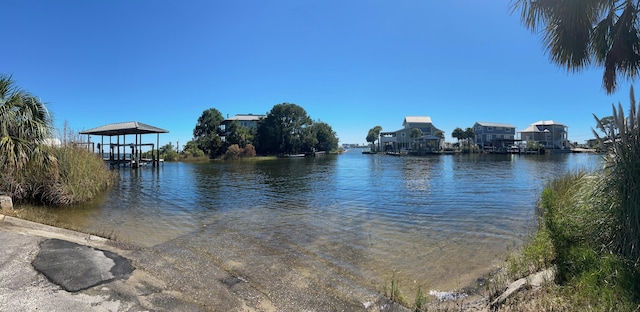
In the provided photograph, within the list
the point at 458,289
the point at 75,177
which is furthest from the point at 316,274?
the point at 75,177

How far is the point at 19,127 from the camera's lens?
8.81 metres

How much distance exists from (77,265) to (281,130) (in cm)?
6392

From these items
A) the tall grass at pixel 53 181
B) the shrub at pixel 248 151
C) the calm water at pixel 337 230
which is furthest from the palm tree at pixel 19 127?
the shrub at pixel 248 151

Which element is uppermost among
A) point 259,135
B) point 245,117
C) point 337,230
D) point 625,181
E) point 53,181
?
point 245,117

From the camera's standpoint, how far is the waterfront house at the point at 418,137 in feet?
262

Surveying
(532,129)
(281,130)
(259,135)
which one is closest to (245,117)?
(259,135)

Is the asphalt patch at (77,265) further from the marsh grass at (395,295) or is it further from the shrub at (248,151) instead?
the shrub at (248,151)

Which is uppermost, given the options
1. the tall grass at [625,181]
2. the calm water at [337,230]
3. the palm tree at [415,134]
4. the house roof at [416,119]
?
the house roof at [416,119]

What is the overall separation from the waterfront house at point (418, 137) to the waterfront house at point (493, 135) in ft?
34.3

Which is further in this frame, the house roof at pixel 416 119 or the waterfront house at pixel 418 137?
the house roof at pixel 416 119

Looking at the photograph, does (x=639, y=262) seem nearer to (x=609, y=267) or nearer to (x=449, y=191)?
(x=609, y=267)

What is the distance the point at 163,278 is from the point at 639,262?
220 inches

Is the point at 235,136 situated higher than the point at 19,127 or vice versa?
the point at 235,136

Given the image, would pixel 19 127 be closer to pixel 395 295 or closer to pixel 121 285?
pixel 121 285
